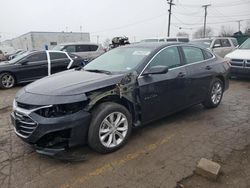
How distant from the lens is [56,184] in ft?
10.0

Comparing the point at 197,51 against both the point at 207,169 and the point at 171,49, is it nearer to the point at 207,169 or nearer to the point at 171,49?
the point at 171,49

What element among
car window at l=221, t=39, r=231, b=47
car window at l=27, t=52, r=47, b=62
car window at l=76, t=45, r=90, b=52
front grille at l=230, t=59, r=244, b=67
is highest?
car window at l=221, t=39, r=231, b=47

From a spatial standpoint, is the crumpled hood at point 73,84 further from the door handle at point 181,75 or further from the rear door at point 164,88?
the door handle at point 181,75

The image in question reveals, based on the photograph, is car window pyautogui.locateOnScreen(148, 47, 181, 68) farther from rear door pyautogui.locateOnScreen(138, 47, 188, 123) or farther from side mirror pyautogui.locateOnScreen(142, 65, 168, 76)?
side mirror pyautogui.locateOnScreen(142, 65, 168, 76)

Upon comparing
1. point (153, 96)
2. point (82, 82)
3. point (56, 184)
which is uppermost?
point (82, 82)

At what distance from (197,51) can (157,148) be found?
2525 millimetres

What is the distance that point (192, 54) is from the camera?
205 inches

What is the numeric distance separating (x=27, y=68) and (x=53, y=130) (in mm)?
7404

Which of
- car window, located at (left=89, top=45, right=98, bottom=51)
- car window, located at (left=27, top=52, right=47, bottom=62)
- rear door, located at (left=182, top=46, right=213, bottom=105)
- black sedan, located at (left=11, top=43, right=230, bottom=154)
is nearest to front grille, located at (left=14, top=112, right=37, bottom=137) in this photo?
black sedan, located at (left=11, top=43, right=230, bottom=154)

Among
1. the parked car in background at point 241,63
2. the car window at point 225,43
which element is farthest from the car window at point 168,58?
the car window at point 225,43

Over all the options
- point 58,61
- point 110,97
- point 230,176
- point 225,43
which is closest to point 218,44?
point 225,43

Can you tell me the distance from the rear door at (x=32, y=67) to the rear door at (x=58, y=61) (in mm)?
282

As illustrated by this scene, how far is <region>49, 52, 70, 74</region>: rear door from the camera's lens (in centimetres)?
1046

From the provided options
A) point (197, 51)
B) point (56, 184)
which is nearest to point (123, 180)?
point (56, 184)
